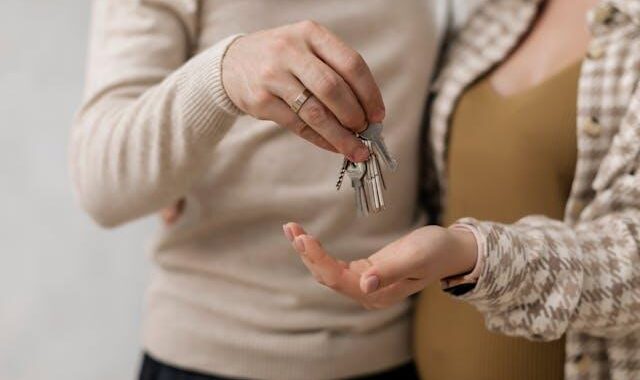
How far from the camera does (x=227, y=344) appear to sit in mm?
865

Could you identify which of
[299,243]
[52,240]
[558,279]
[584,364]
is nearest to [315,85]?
[299,243]

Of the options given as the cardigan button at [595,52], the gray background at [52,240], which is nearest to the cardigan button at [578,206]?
the cardigan button at [595,52]

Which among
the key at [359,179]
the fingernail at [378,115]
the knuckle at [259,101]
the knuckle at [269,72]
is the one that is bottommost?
the key at [359,179]

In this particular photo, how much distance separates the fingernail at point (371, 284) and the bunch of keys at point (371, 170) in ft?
0.22

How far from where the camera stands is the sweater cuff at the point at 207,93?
667 mm

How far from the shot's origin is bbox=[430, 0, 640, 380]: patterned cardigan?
67 cm

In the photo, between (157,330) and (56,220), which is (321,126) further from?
(56,220)

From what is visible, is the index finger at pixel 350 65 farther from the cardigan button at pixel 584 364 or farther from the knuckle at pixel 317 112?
the cardigan button at pixel 584 364

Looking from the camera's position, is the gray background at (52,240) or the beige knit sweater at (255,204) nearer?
the beige knit sweater at (255,204)

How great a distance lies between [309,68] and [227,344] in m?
0.38

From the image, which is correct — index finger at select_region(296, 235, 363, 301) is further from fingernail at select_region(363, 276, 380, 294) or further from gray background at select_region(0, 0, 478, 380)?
gray background at select_region(0, 0, 478, 380)

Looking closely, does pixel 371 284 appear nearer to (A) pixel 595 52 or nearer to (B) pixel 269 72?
(B) pixel 269 72

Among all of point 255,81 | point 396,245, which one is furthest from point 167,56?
point 396,245

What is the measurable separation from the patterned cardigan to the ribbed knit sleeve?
0.24 metres
